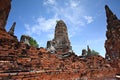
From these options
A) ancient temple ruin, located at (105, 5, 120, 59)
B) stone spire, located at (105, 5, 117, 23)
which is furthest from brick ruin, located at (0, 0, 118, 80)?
stone spire, located at (105, 5, 117, 23)

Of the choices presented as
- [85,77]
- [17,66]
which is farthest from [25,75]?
[85,77]

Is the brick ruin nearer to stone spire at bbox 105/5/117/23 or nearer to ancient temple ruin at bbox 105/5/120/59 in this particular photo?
ancient temple ruin at bbox 105/5/120/59

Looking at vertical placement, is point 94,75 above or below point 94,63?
below

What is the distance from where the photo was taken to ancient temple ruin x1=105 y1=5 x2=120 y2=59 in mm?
16406

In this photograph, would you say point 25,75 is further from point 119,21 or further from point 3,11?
point 119,21

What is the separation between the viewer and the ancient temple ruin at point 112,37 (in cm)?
1641

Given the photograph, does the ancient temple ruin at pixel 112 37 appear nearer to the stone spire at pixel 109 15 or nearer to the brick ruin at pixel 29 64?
the stone spire at pixel 109 15

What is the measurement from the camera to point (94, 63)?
7.16 m

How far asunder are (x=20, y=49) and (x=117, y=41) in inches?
650

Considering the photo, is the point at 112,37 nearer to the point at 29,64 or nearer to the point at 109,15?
the point at 109,15

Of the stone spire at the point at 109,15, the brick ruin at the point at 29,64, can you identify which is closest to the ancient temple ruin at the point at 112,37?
the stone spire at the point at 109,15

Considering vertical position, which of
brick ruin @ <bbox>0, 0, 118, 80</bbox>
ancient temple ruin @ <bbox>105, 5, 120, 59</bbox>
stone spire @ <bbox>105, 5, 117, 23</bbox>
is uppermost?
stone spire @ <bbox>105, 5, 117, 23</bbox>

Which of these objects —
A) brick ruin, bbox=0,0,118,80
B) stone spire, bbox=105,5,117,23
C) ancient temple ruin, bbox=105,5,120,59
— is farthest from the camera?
stone spire, bbox=105,5,117,23

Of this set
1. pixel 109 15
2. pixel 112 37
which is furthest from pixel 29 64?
pixel 109 15
